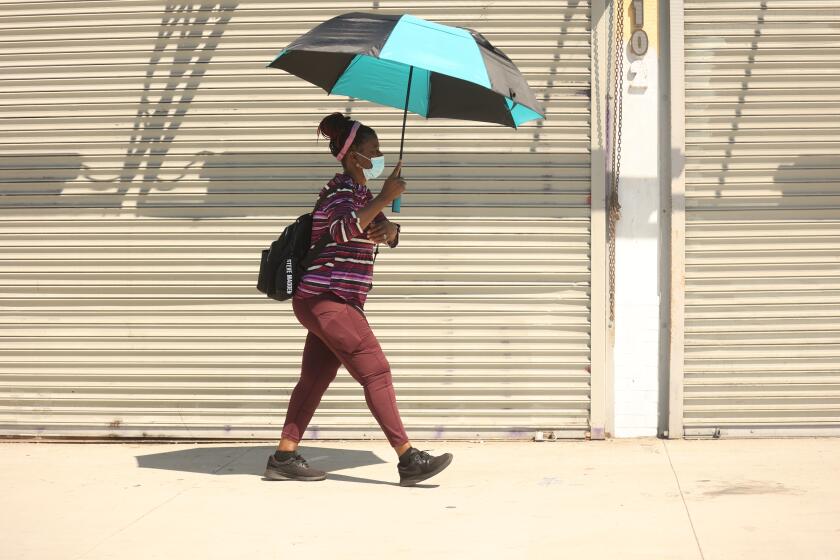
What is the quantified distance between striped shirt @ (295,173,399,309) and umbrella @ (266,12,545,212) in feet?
0.79

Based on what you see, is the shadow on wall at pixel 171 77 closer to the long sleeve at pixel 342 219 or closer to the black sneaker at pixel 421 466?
the long sleeve at pixel 342 219

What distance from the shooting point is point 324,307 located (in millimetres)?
5914

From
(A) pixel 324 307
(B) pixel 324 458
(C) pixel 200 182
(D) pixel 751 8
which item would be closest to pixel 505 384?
(B) pixel 324 458

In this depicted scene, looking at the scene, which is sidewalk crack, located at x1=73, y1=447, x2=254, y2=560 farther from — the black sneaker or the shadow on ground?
the black sneaker

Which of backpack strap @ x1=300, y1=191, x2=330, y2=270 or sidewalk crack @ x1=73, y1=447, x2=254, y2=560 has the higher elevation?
backpack strap @ x1=300, y1=191, x2=330, y2=270

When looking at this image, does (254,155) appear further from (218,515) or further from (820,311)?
(820,311)

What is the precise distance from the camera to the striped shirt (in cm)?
589

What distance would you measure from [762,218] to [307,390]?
295 centimetres

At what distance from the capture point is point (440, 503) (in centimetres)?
561

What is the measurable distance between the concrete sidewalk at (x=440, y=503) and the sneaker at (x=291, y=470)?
62 millimetres

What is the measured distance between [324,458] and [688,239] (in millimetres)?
2520

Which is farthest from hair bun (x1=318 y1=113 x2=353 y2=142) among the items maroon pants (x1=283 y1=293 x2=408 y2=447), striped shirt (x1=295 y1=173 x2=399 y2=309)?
maroon pants (x1=283 y1=293 x2=408 y2=447)

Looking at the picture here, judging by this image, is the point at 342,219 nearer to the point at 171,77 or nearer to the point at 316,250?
the point at 316,250

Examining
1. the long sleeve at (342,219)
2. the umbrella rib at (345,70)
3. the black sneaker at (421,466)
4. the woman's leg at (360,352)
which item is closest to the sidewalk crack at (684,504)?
the black sneaker at (421,466)
